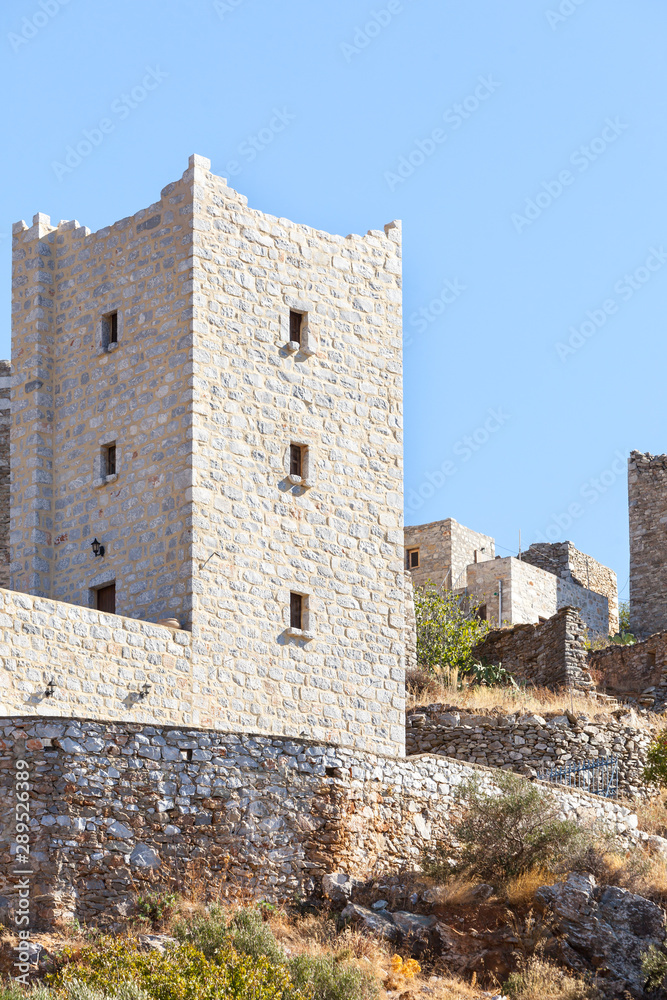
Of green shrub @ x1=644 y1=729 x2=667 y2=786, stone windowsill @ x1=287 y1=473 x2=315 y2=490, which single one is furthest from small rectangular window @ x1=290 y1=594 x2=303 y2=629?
green shrub @ x1=644 y1=729 x2=667 y2=786

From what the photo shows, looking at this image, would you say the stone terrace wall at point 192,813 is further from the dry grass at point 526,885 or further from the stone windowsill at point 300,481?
the stone windowsill at point 300,481

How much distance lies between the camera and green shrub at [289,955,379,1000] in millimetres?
13844

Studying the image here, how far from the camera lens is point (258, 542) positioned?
66.0ft

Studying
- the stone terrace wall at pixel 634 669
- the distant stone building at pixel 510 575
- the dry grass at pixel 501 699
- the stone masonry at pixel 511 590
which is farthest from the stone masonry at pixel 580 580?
the dry grass at pixel 501 699

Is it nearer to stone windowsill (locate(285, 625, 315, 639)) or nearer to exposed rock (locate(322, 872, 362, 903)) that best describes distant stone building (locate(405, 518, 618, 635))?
stone windowsill (locate(285, 625, 315, 639))

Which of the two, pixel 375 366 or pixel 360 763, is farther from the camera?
pixel 375 366

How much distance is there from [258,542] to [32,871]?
6.77 meters

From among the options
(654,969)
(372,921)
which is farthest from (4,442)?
(654,969)

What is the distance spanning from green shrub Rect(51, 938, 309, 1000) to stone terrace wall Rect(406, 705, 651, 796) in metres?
10.2

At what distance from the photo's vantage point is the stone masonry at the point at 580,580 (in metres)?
39.1

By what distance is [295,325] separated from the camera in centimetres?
2155

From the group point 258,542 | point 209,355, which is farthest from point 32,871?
point 209,355

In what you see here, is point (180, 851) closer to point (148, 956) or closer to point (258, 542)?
point (148, 956)

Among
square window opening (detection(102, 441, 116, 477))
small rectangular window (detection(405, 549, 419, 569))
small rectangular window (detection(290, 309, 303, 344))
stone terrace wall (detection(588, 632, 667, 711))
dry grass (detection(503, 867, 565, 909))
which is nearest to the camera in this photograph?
dry grass (detection(503, 867, 565, 909))
